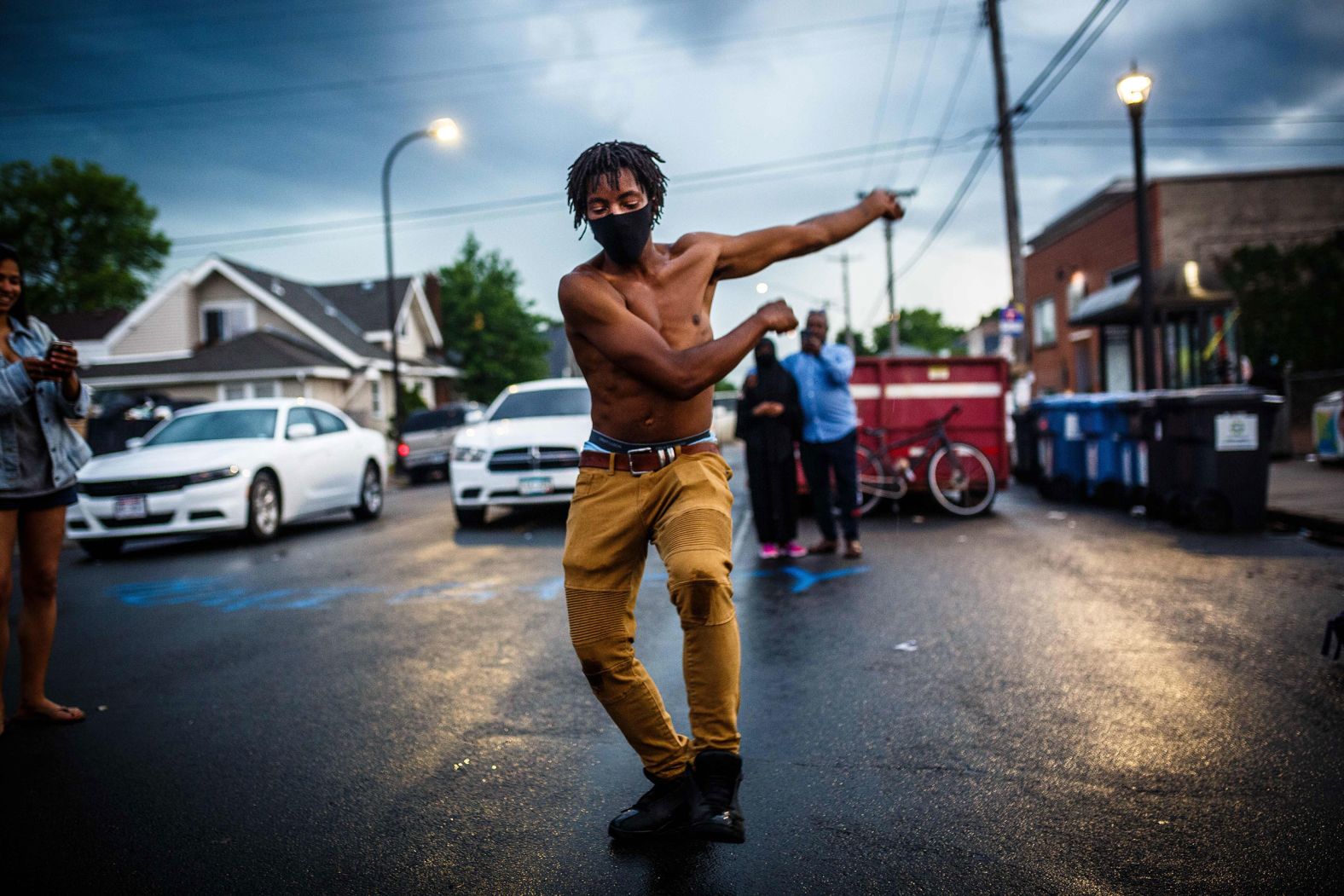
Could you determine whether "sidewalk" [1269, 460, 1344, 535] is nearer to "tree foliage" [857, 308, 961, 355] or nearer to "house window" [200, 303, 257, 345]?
"house window" [200, 303, 257, 345]

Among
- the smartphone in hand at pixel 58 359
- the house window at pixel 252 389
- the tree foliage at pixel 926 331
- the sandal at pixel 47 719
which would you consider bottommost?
the sandal at pixel 47 719

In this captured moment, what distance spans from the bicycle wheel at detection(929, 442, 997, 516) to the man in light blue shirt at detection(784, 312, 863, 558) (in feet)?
10.1

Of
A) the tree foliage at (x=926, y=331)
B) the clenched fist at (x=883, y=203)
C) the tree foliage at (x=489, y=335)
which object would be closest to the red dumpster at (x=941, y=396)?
the clenched fist at (x=883, y=203)

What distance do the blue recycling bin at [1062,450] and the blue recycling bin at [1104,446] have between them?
117 mm

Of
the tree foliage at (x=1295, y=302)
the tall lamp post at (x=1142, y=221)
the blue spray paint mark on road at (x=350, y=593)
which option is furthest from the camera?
the tree foliage at (x=1295, y=302)

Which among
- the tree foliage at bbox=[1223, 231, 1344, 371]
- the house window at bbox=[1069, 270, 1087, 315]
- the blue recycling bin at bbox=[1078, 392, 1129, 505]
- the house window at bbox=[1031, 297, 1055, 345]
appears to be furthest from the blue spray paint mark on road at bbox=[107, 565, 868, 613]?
the house window at bbox=[1031, 297, 1055, 345]

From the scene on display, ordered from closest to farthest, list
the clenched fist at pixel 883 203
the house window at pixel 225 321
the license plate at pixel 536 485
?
the clenched fist at pixel 883 203 → the license plate at pixel 536 485 → the house window at pixel 225 321

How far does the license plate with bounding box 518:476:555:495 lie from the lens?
11.4m

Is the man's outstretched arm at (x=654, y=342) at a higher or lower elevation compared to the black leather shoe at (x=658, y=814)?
higher

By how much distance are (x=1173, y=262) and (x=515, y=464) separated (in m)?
17.5

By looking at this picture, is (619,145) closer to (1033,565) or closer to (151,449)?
(1033,565)

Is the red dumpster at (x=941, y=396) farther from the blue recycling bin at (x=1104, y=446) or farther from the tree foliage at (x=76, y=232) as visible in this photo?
the tree foliage at (x=76, y=232)

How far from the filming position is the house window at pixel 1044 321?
104 feet

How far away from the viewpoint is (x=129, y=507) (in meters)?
10.4
